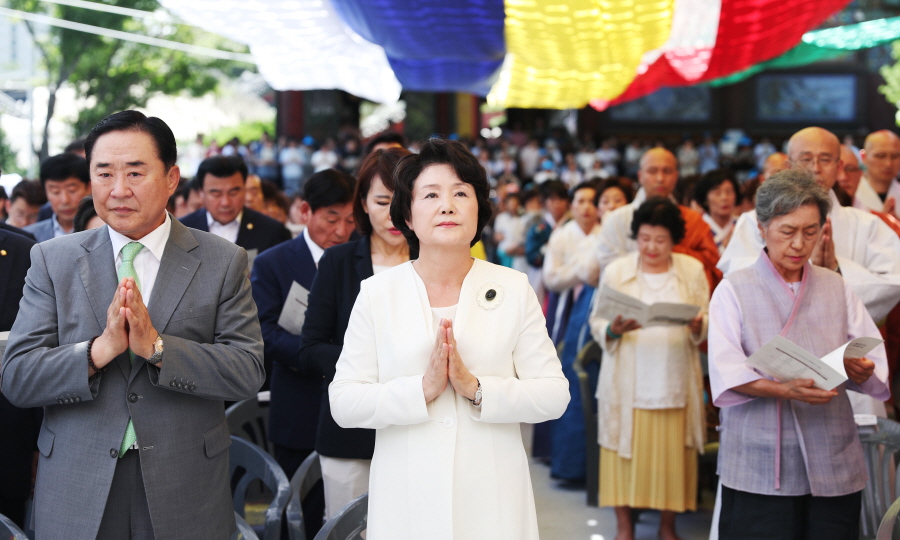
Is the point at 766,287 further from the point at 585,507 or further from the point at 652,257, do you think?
the point at 585,507

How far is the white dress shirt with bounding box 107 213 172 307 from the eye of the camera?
186 centimetres

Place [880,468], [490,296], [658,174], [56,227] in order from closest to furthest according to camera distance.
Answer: [490,296] < [880,468] < [56,227] < [658,174]

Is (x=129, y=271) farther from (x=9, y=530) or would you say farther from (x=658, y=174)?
(x=658, y=174)

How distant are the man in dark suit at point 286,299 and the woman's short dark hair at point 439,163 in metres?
1.09

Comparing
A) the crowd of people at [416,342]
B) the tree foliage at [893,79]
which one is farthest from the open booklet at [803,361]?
the tree foliage at [893,79]

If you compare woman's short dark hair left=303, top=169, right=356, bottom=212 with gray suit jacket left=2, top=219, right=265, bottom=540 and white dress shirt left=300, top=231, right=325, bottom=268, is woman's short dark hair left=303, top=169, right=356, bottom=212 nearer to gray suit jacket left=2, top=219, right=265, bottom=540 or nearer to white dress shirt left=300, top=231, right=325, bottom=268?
white dress shirt left=300, top=231, right=325, bottom=268

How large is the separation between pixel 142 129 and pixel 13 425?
1.03m

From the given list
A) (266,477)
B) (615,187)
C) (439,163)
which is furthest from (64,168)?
(615,187)

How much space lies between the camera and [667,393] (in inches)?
143

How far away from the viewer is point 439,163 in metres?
1.79

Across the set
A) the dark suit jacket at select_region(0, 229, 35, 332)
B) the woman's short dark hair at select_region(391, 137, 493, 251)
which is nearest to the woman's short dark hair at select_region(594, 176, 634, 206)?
the woman's short dark hair at select_region(391, 137, 493, 251)

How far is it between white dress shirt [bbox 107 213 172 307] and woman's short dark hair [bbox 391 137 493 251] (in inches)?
20.6

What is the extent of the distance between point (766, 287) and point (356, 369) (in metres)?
1.31

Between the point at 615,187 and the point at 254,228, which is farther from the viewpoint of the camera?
the point at 615,187
